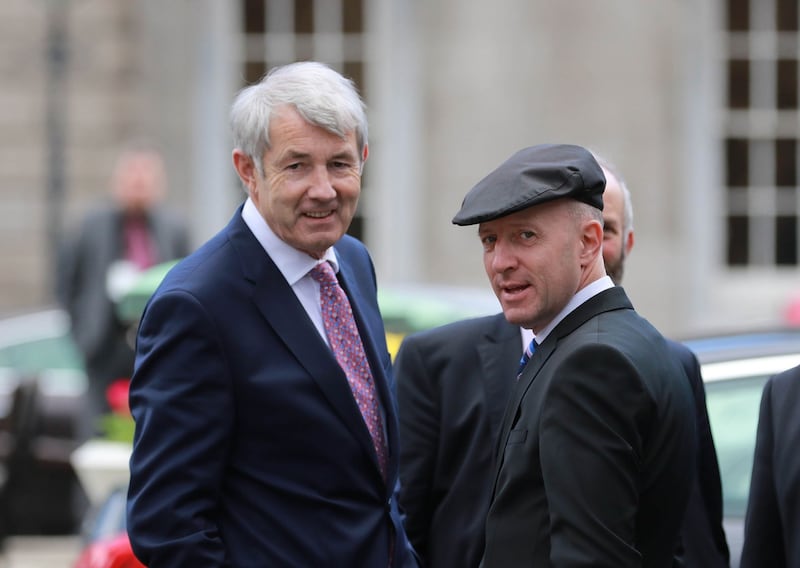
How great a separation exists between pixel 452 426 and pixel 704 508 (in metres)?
0.57

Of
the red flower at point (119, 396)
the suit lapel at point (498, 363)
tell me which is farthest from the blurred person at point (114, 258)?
the suit lapel at point (498, 363)

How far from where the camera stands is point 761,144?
1184cm

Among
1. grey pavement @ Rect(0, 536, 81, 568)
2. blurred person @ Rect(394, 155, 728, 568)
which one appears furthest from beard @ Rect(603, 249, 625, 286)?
grey pavement @ Rect(0, 536, 81, 568)

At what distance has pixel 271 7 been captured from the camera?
1196 centimetres

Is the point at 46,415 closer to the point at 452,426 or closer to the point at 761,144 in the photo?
the point at 452,426

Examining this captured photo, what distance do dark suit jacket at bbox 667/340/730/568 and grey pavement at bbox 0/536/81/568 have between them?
483 cm

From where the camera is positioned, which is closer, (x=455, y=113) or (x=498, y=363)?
(x=498, y=363)

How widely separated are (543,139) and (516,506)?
9.05 metres

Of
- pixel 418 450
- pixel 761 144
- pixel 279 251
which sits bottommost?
pixel 418 450

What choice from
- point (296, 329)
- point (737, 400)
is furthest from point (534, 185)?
point (737, 400)

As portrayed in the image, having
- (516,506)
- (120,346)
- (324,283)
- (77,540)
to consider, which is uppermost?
(324,283)

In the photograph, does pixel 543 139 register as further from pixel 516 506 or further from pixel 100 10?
pixel 516 506

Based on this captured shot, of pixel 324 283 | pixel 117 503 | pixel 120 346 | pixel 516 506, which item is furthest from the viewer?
pixel 120 346

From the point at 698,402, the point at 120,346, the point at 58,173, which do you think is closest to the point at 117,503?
the point at 698,402
